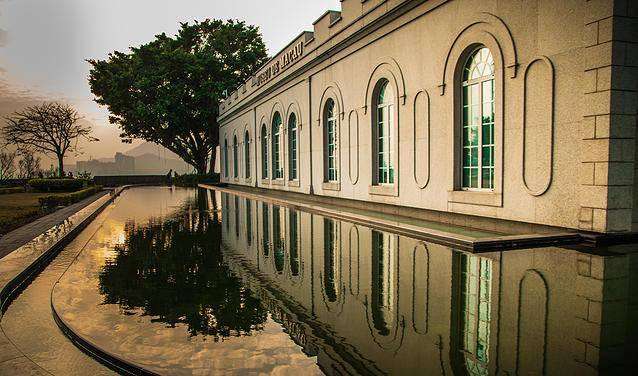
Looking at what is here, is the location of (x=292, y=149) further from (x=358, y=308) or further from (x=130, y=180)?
(x=130, y=180)

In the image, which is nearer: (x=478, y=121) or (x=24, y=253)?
(x=24, y=253)

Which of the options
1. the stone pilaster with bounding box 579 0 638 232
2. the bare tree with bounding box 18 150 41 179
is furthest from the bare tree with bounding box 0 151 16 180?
the stone pilaster with bounding box 579 0 638 232

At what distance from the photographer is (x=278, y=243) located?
33.0 ft

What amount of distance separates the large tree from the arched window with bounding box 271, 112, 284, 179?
64.3ft

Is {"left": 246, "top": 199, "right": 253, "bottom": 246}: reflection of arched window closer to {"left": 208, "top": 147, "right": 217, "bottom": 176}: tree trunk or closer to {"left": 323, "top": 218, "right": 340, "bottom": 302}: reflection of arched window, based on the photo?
{"left": 323, "top": 218, "right": 340, "bottom": 302}: reflection of arched window

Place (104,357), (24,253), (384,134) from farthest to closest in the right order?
1. (384,134)
2. (24,253)
3. (104,357)

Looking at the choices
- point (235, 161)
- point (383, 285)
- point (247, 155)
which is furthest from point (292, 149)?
point (383, 285)

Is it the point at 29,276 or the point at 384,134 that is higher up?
the point at 384,134

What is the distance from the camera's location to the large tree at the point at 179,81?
148ft

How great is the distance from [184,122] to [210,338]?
45.4m

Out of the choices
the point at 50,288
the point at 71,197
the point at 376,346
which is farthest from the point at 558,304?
the point at 71,197

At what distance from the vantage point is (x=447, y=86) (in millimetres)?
12391

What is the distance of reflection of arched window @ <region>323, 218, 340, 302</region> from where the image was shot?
19.9 ft

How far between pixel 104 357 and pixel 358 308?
273 cm
